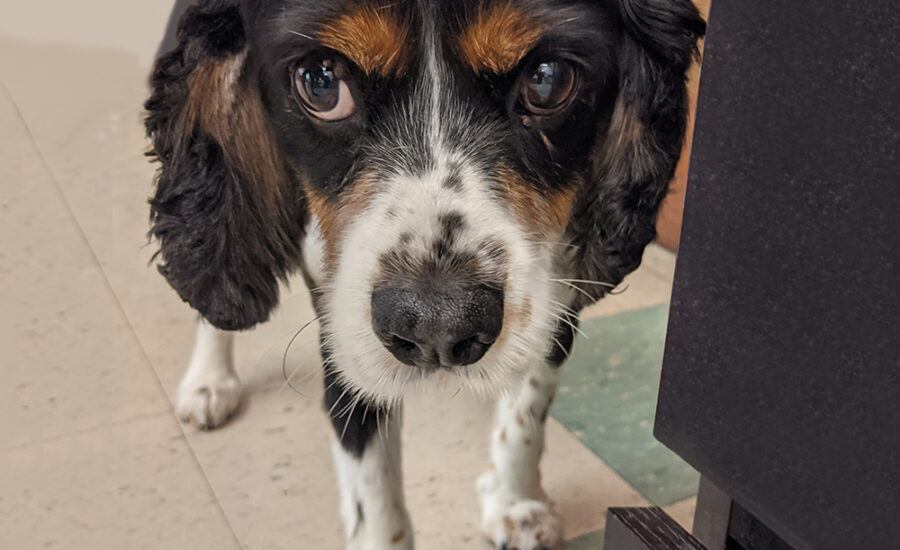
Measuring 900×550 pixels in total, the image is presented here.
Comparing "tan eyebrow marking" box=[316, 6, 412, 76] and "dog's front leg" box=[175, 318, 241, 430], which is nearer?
"tan eyebrow marking" box=[316, 6, 412, 76]

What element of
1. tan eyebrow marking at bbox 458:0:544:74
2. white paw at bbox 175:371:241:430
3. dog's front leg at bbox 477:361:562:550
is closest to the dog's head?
tan eyebrow marking at bbox 458:0:544:74

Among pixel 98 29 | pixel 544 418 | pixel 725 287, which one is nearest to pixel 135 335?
pixel 98 29

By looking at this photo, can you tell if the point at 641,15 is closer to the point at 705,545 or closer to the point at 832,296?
the point at 832,296

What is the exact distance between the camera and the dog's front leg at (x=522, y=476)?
1.78 meters

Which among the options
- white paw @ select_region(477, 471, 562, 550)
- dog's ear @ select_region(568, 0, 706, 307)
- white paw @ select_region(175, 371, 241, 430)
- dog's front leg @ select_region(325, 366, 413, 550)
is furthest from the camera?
white paw @ select_region(175, 371, 241, 430)

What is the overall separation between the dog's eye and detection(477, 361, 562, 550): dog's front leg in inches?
27.1

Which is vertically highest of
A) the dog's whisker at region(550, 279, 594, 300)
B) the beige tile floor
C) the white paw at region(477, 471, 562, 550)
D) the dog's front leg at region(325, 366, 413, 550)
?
the dog's whisker at region(550, 279, 594, 300)

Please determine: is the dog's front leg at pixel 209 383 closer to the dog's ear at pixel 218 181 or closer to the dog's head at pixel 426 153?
the dog's ear at pixel 218 181

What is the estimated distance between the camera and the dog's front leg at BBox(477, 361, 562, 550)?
178 centimetres

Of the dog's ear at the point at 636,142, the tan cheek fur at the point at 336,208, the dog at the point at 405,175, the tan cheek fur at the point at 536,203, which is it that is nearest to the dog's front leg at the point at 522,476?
the dog at the point at 405,175

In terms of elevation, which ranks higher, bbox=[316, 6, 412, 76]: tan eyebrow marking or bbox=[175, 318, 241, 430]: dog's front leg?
bbox=[316, 6, 412, 76]: tan eyebrow marking

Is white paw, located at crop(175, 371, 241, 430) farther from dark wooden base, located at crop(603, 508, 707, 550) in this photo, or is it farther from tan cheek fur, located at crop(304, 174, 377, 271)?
dark wooden base, located at crop(603, 508, 707, 550)

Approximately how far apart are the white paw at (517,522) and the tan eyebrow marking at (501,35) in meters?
0.92

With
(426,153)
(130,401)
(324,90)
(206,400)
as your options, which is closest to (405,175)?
(426,153)
